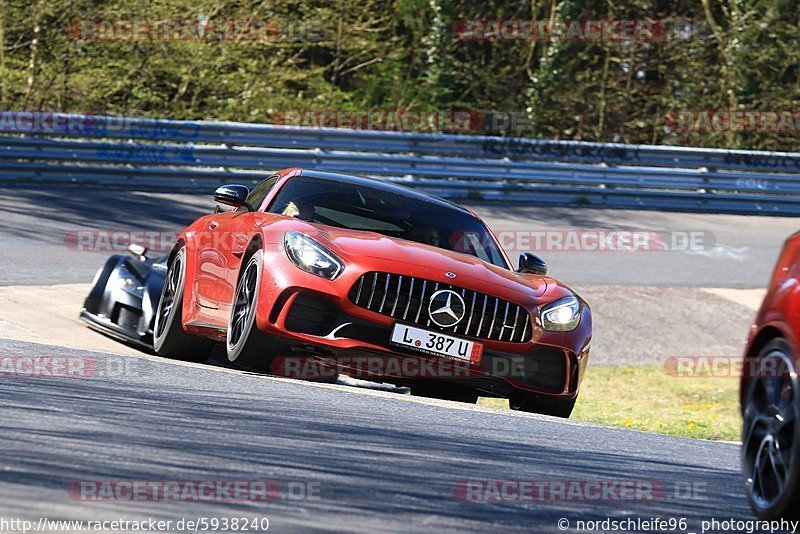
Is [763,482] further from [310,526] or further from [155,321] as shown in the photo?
[155,321]

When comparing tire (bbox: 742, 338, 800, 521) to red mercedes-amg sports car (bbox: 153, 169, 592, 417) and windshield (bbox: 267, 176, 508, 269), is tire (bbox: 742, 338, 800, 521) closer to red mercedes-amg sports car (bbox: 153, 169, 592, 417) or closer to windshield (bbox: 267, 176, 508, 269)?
red mercedes-amg sports car (bbox: 153, 169, 592, 417)

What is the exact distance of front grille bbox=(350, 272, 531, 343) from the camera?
305 inches

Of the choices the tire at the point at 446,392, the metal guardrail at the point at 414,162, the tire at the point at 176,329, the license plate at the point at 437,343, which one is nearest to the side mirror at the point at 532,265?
the tire at the point at 446,392

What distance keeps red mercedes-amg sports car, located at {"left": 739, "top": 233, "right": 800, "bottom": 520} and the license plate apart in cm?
304

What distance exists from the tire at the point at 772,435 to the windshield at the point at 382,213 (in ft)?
14.0

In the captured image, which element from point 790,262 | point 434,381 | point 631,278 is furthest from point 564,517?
point 631,278

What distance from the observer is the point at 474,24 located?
28.8 m

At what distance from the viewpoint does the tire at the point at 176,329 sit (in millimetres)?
9375

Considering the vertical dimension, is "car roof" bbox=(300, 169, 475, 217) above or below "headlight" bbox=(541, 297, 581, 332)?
above

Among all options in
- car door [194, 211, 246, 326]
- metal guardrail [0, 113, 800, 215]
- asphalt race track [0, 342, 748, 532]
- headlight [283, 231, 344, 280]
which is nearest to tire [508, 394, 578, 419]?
asphalt race track [0, 342, 748, 532]

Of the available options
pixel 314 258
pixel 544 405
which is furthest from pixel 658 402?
pixel 314 258

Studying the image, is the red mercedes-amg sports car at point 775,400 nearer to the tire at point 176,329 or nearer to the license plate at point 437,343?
the license plate at point 437,343

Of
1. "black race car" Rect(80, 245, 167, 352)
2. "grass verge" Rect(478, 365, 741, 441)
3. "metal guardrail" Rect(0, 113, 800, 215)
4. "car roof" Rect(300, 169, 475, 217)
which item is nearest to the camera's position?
"car roof" Rect(300, 169, 475, 217)

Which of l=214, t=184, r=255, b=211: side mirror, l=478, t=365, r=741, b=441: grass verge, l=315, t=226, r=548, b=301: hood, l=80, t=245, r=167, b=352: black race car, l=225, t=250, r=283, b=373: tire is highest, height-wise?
l=214, t=184, r=255, b=211: side mirror
